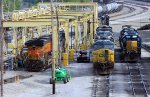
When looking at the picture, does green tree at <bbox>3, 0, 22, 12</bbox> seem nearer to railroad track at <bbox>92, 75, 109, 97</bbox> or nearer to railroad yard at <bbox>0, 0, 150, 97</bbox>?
railroad yard at <bbox>0, 0, 150, 97</bbox>

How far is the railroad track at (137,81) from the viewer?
40.1 metres

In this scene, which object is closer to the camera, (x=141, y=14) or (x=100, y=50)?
(x=100, y=50)

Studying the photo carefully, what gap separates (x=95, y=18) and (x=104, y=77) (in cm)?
2880

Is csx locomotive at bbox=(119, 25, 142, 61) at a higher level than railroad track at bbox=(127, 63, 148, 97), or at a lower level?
higher

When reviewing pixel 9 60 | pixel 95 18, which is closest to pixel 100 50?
pixel 9 60

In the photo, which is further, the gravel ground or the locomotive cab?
the locomotive cab

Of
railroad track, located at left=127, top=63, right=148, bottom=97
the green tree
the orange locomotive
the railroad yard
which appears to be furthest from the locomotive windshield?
the green tree

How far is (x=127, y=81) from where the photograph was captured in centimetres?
4541

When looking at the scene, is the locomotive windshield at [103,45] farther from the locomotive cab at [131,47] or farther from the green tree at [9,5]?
the green tree at [9,5]

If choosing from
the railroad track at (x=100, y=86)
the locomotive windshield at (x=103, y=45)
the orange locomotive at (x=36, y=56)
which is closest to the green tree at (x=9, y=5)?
the orange locomotive at (x=36, y=56)

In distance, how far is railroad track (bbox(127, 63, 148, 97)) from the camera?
40122 mm

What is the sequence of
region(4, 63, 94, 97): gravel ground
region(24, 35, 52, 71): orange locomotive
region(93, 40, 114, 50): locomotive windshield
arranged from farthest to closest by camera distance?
region(24, 35, 52, 71): orange locomotive < region(93, 40, 114, 50): locomotive windshield < region(4, 63, 94, 97): gravel ground

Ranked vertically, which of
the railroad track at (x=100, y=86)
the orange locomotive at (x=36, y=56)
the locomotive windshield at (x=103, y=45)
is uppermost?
the locomotive windshield at (x=103, y=45)

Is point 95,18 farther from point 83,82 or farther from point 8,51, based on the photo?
point 83,82
